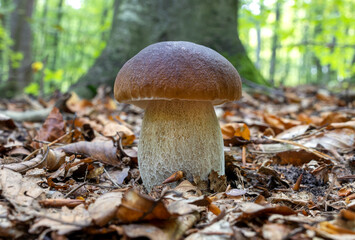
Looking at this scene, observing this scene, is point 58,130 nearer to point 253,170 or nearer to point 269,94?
point 253,170

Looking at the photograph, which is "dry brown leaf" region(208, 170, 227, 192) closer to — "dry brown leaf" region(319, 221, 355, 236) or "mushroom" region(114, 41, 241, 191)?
"mushroom" region(114, 41, 241, 191)

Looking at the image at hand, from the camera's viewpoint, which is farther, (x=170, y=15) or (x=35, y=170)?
(x=170, y=15)

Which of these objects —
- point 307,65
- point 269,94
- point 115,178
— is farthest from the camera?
point 307,65

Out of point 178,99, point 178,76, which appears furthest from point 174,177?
point 178,76

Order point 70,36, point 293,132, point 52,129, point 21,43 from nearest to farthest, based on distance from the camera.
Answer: point 52,129 → point 293,132 → point 21,43 → point 70,36

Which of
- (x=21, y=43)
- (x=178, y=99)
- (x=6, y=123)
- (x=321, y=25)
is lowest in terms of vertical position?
(x=6, y=123)

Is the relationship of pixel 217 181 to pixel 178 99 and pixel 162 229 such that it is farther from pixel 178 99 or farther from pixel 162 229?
pixel 162 229

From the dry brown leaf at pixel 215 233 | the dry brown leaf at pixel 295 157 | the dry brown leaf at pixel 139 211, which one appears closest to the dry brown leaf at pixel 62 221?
the dry brown leaf at pixel 139 211

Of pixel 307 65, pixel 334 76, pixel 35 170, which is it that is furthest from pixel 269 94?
pixel 307 65
